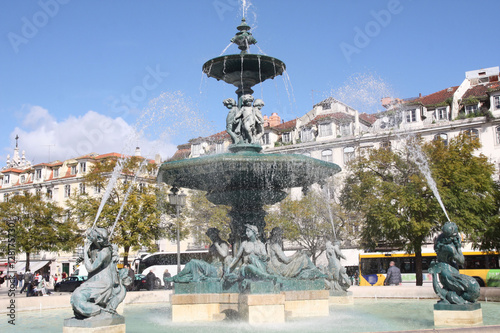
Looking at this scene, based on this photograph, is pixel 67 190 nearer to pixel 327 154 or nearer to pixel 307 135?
pixel 307 135

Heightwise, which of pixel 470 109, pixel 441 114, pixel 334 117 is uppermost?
pixel 334 117

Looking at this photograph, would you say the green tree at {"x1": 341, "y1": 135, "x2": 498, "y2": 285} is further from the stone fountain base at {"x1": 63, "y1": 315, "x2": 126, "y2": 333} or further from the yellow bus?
the stone fountain base at {"x1": 63, "y1": 315, "x2": 126, "y2": 333}

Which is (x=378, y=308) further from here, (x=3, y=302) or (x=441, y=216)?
(x=441, y=216)

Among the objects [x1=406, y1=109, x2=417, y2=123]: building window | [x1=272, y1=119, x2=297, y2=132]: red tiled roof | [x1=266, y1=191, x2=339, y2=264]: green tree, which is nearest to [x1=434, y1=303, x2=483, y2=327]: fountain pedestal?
[x1=266, y1=191, x2=339, y2=264]: green tree

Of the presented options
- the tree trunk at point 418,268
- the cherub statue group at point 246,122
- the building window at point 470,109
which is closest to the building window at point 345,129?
the building window at point 470,109

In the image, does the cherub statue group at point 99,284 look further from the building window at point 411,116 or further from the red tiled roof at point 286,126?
the red tiled roof at point 286,126

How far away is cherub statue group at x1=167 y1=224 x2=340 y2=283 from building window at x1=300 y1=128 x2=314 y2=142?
41.3 meters

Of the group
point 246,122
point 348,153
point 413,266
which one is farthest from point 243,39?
point 348,153

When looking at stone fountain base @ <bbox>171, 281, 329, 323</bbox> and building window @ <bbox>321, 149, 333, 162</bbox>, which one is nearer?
stone fountain base @ <bbox>171, 281, 329, 323</bbox>

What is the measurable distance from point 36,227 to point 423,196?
95.3 ft

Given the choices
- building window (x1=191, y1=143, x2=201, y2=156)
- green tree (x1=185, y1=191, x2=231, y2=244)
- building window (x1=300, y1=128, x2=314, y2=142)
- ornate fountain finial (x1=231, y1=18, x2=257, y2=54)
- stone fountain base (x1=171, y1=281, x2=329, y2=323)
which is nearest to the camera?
stone fountain base (x1=171, y1=281, x2=329, y2=323)

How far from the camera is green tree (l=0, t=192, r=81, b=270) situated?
130 feet

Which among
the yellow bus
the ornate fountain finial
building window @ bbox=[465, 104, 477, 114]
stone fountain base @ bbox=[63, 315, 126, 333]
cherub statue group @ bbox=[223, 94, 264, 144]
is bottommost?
the yellow bus

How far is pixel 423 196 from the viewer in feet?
91.5
